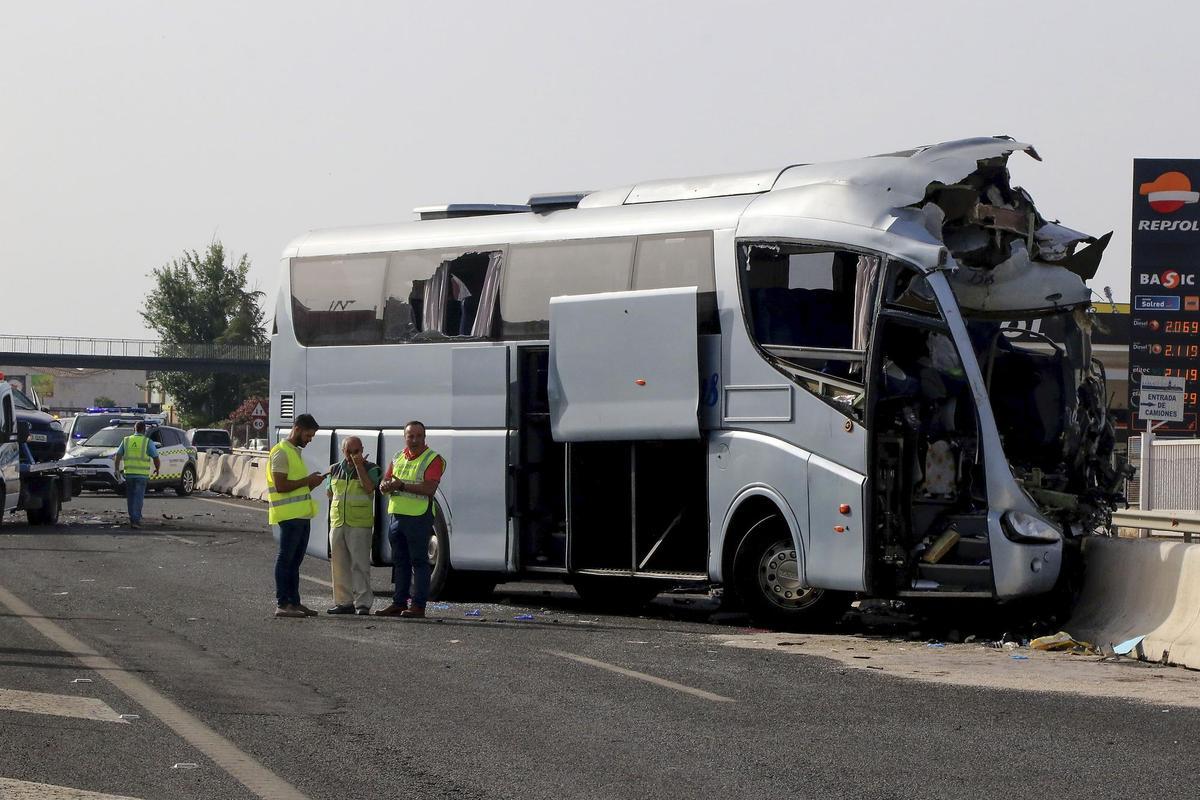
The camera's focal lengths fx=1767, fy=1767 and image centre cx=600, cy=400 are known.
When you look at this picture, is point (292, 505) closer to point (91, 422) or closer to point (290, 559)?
point (290, 559)

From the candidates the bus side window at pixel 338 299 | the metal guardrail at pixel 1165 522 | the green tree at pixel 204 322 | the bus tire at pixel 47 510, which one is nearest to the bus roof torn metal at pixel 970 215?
the bus side window at pixel 338 299

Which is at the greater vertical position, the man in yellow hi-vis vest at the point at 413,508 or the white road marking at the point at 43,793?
the man in yellow hi-vis vest at the point at 413,508

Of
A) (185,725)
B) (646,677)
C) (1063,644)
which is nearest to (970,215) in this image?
(1063,644)

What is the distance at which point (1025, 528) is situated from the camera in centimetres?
1350

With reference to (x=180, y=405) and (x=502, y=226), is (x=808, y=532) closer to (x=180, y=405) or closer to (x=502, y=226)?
(x=502, y=226)

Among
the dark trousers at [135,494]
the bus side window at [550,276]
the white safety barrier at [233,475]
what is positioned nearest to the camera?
the bus side window at [550,276]

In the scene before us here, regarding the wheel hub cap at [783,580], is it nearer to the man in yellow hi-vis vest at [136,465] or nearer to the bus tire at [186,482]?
the man in yellow hi-vis vest at [136,465]

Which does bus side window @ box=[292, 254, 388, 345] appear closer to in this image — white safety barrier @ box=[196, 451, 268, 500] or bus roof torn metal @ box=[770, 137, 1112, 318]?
bus roof torn metal @ box=[770, 137, 1112, 318]

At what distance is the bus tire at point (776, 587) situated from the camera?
14.5 metres

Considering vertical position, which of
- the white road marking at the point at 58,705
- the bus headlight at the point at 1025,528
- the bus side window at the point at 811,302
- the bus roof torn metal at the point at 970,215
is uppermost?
the bus roof torn metal at the point at 970,215

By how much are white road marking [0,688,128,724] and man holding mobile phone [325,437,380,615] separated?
5797 millimetres

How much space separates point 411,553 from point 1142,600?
243 inches

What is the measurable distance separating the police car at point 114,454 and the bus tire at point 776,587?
2902 cm

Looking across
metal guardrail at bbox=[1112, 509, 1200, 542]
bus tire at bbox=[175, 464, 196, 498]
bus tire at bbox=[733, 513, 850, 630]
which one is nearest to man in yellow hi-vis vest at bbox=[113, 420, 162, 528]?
bus tire at bbox=[175, 464, 196, 498]
